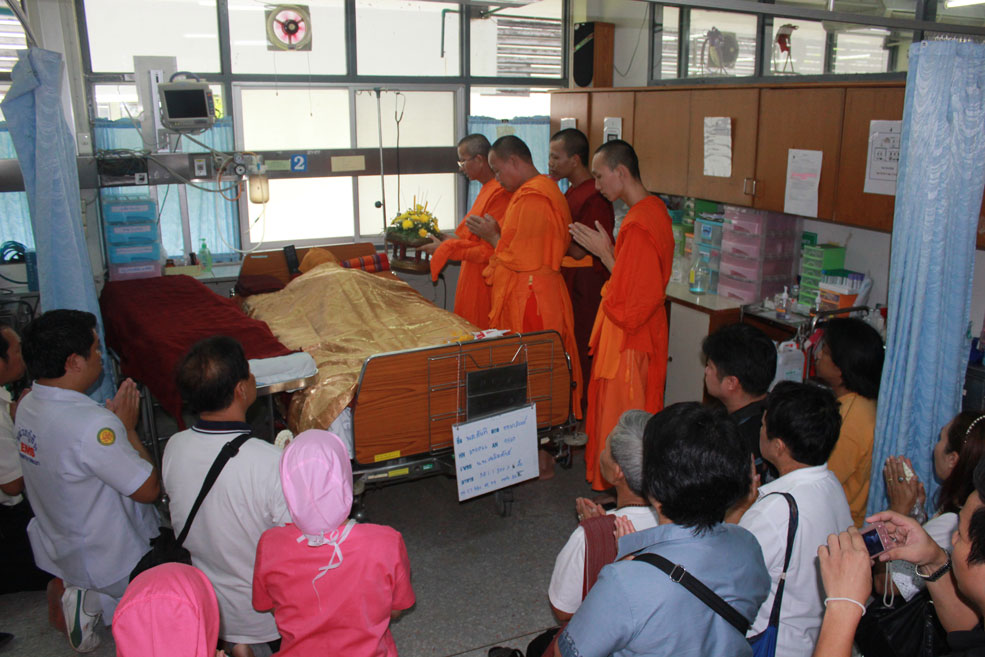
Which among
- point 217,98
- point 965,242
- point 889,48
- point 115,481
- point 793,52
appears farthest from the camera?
point 217,98

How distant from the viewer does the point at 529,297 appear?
4629 millimetres

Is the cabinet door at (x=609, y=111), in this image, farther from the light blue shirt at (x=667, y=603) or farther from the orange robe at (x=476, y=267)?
the light blue shirt at (x=667, y=603)

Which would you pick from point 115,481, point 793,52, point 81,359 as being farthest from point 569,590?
point 793,52

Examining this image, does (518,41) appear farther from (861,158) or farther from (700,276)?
(861,158)

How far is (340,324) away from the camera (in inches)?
179

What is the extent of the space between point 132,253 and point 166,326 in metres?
1.33

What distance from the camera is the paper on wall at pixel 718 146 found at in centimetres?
492

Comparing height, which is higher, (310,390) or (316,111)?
(316,111)

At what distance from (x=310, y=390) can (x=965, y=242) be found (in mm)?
2749

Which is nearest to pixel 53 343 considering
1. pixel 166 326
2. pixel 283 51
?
pixel 166 326

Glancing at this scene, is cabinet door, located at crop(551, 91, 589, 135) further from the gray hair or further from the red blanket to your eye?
the gray hair

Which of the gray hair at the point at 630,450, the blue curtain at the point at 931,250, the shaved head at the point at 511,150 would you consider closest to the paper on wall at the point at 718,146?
the shaved head at the point at 511,150

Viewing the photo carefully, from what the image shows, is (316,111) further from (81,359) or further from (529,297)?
(81,359)

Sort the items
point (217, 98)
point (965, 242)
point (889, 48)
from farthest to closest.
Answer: point (217, 98)
point (889, 48)
point (965, 242)
